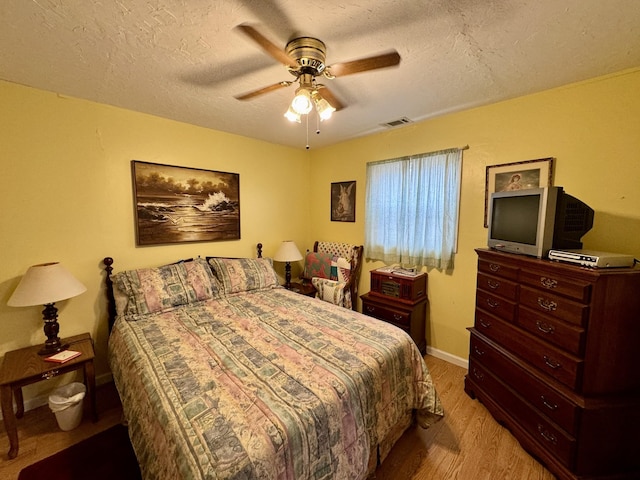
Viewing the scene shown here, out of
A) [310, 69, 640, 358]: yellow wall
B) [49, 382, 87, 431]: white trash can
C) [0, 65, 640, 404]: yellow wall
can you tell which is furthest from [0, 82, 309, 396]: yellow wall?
[310, 69, 640, 358]: yellow wall

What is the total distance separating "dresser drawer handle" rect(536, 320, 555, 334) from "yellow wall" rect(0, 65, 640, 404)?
2.64ft

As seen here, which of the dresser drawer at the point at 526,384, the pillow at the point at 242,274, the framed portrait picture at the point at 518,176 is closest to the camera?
the dresser drawer at the point at 526,384

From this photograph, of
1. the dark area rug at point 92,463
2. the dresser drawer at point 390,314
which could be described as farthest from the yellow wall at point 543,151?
the dark area rug at point 92,463

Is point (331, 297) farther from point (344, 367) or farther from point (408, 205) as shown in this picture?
point (344, 367)

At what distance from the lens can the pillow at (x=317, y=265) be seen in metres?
3.46

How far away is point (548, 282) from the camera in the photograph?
5.11 ft

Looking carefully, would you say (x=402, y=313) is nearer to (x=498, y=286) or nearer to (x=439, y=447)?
(x=498, y=286)

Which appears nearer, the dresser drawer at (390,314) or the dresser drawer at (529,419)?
the dresser drawer at (529,419)

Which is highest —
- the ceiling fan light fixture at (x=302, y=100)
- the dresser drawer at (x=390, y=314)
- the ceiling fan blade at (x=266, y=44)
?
the ceiling fan blade at (x=266, y=44)

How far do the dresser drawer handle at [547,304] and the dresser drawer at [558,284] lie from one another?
2.7 inches

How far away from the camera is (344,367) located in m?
1.42

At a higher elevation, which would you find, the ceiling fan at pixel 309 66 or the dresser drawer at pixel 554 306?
the ceiling fan at pixel 309 66

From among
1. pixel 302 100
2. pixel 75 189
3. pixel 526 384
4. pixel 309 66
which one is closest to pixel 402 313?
pixel 526 384

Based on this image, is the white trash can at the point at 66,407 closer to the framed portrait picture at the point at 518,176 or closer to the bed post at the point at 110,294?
the bed post at the point at 110,294
